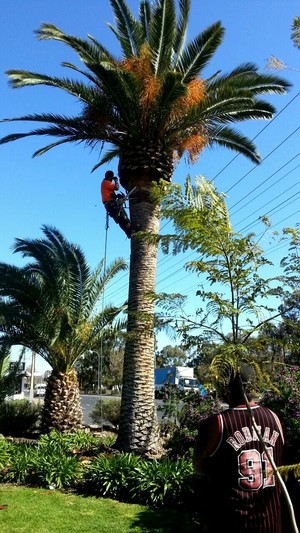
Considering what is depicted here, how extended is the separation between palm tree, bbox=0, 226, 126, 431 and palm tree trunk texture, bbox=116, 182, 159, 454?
162 inches

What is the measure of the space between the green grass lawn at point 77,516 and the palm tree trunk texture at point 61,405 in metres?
6.46

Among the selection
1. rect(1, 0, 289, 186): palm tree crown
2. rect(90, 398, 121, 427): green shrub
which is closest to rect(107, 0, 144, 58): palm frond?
rect(1, 0, 289, 186): palm tree crown

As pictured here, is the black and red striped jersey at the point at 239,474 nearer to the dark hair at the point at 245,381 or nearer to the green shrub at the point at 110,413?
the dark hair at the point at 245,381

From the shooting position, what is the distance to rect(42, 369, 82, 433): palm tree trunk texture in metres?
13.8

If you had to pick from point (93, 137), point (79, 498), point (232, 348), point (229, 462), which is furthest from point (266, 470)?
point (93, 137)

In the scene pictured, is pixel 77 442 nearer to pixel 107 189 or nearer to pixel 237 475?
Result: pixel 107 189

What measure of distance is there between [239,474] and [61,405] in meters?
11.7

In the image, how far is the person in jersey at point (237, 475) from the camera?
294 centimetres

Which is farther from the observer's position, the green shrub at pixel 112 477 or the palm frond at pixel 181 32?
the palm frond at pixel 181 32

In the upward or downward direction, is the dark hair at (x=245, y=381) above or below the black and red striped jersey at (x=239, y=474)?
above

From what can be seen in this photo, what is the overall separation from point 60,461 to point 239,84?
862 cm

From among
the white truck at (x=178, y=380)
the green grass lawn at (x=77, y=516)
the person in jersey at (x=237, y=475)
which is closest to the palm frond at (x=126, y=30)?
the white truck at (x=178, y=380)

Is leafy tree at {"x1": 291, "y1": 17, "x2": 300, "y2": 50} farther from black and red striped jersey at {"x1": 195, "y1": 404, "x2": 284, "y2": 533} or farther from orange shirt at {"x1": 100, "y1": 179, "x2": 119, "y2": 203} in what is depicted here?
orange shirt at {"x1": 100, "y1": 179, "x2": 119, "y2": 203}

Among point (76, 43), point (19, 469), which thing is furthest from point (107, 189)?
point (19, 469)
